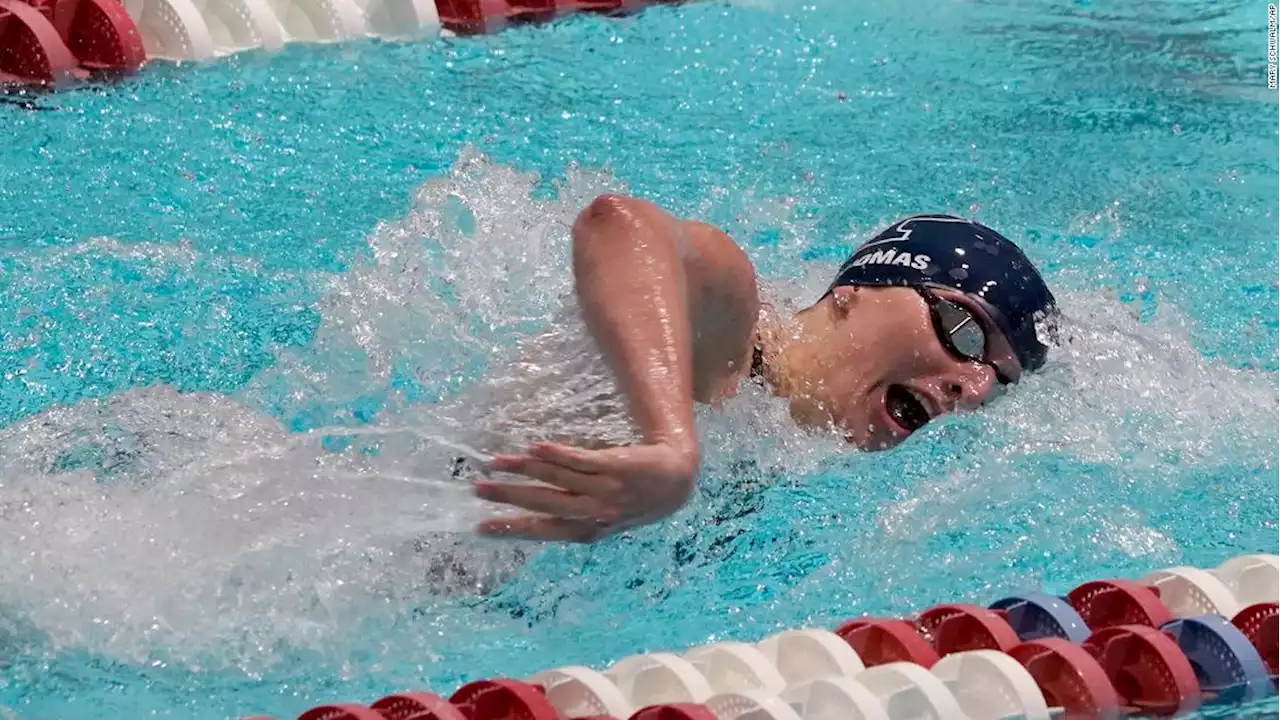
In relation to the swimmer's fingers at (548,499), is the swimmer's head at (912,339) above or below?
below

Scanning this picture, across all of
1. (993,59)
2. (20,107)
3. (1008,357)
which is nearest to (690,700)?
(1008,357)

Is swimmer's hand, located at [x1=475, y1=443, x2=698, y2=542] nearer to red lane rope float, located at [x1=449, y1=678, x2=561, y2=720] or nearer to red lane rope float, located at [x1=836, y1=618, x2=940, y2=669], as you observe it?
red lane rope float, located at [x1=449, y1=678, x2=561, y2=720]

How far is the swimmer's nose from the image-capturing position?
260 centimetres

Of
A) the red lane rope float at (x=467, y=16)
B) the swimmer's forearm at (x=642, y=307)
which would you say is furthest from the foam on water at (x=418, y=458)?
the red lane rope float at (x=467, y=16)

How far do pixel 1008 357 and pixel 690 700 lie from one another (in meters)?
0.99

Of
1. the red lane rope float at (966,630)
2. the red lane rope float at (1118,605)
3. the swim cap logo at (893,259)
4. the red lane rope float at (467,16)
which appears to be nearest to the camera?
the red lane rope float at (966,630)

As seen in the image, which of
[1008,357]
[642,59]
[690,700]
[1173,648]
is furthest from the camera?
[642,59]

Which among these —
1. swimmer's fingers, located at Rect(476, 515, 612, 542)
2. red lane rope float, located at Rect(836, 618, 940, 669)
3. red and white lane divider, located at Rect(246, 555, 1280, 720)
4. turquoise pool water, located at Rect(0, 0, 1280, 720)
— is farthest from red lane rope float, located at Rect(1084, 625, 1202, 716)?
swimmer's fingers, located at Rect(476, 515, 612, 542)

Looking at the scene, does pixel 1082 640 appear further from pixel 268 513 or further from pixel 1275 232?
pixel 1275 232

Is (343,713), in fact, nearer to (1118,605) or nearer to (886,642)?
(886,642)

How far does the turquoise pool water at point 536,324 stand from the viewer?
2.40 m

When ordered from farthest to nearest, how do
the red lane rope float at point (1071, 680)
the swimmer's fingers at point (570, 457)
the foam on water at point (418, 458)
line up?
the foam on water at point (418, 458) < the red lane rope float at point (1071, 680) < the swimmer's fingers at point (570, 457)

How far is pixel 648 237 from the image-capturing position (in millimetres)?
2172

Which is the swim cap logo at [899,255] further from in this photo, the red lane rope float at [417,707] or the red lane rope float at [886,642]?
the red lane rope float at [417,707]
